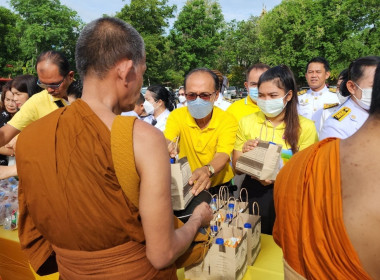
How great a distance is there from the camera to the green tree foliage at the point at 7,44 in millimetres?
28000

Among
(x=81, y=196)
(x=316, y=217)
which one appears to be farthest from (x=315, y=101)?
(x=81, y=196)

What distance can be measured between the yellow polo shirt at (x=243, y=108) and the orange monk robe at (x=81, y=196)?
9.70ft

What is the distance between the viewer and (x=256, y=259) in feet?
6.52

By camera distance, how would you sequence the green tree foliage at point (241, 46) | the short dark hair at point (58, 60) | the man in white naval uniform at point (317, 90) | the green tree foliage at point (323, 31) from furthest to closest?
the green tree foliage at point (241, 46)
the green tree foliage at point (323, 31)
the man in white naval uniform at point (317, 90)
the short dark hair at point (58, 60)

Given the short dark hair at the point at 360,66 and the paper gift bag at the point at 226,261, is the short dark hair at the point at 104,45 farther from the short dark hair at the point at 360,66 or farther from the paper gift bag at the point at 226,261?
the short dark hair at the point at 360,66

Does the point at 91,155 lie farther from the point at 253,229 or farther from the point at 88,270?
the point at 253,229

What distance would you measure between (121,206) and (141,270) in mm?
296

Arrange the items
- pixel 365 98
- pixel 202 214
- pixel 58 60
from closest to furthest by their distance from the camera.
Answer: pixel 202 214 < pixel 365 98 < pixel 58 60

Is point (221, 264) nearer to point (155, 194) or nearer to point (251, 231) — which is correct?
point (251, 231)

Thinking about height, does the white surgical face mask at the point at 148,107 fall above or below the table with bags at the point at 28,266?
above

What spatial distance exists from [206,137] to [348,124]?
121 cm

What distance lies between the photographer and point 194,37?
32.6 m

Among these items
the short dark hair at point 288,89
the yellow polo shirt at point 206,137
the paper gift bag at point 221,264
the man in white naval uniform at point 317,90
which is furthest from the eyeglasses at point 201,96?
the man in white naval uniform at point 317,90

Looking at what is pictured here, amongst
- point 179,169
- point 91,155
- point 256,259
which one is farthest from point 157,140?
point 256,259
